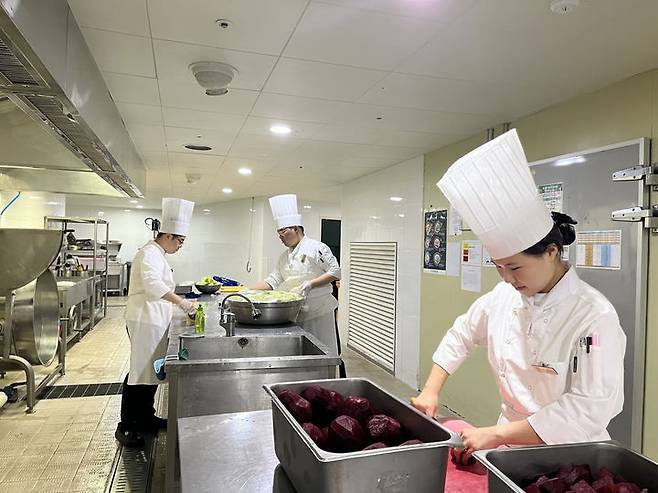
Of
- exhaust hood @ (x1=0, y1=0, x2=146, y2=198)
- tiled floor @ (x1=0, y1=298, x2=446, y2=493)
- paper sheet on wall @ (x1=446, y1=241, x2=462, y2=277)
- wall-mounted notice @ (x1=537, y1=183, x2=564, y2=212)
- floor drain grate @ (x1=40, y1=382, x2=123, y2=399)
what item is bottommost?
tiled floor @ (x1=0, y1=298, x2=446, y2=493)

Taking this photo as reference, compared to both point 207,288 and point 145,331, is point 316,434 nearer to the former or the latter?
point 145,331

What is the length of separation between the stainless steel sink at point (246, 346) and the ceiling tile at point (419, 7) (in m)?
1.51

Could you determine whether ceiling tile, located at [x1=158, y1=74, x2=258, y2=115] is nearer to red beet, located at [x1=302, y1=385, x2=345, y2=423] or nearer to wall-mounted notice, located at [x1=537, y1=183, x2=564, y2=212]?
wall-mounted notice, located at [x1=537, y1=183, x2=564, y2=212]

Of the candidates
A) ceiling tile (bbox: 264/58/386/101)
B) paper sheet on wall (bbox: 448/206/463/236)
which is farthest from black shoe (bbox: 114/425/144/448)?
paper sheet on wall (bbox: 448/206/463/236)

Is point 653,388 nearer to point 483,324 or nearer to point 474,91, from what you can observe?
point 483,324

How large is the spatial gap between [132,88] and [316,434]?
2536 millimetres

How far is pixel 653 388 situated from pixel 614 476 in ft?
5.86

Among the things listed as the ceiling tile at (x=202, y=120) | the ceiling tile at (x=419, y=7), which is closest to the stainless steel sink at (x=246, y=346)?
the ceiling tile at (x=419, y=7)

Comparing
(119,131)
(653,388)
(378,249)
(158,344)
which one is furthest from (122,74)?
(378,249)

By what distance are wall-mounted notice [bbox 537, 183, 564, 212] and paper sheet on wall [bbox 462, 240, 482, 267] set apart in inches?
29.1

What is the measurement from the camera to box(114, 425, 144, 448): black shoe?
337cm

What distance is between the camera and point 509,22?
1910mm

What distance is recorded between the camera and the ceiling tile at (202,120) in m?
3.37

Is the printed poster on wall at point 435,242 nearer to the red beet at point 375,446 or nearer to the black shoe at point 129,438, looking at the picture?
the black shoe at point 129,438
